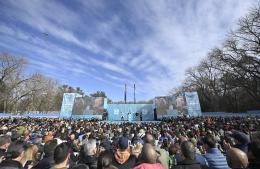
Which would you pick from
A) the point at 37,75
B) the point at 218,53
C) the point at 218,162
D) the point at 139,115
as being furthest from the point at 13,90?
the point at 218,162

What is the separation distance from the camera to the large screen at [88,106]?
135 feet

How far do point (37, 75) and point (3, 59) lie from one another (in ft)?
27.8

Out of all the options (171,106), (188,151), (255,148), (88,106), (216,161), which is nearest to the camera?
(255,148)

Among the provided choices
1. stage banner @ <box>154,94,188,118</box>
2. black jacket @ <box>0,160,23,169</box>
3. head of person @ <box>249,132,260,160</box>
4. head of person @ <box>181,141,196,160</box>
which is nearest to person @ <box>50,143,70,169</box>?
black jacket @ <box>0,160,23,169</box>

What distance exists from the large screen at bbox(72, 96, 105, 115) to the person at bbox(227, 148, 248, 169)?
3929 cm

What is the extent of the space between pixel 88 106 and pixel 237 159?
4013cm

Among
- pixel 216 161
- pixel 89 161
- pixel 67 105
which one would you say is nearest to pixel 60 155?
pixel 89 161

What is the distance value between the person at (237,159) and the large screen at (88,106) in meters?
39.3

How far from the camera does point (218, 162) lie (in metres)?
3.85

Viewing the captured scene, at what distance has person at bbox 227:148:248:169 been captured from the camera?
2.66m

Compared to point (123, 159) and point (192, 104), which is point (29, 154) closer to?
point (123, 159)

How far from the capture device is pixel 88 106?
41344mm

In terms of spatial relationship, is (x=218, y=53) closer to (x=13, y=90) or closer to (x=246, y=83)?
(x=246, y=83)

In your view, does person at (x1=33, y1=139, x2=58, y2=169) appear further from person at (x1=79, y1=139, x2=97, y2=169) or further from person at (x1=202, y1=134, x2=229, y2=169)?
person at (x1=202, y1=134, x2=229, y2=169)
